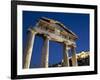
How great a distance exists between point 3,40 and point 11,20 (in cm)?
18

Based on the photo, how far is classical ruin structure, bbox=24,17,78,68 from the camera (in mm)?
2002

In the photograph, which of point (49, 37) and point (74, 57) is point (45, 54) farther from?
point (74, 57)

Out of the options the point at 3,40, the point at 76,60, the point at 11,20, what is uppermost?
the point at 11,20

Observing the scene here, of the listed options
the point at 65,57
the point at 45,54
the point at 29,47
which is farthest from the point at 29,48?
the point at 65,57

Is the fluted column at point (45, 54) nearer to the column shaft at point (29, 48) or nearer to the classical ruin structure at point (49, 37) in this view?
the classical ruin structure at point (49, 37)

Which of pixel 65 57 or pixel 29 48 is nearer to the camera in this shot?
pixel 29 48

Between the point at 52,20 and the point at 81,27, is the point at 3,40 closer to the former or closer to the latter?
the point at 52,20

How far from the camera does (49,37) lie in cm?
207

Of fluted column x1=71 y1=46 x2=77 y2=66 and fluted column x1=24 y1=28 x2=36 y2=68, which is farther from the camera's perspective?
fluted column x1=71 y1=46 x2=77 y2=66

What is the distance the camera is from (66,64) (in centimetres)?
211

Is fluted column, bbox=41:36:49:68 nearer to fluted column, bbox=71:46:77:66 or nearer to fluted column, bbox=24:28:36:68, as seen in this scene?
fluted column, bbox=24:28:36:68

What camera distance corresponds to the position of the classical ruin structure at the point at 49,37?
200 cm

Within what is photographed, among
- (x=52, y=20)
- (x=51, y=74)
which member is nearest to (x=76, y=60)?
(x=51, y=74)

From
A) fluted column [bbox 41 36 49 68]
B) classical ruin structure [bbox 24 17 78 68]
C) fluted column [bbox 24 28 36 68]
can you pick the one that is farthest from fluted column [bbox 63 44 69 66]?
fluted column [bbox 24 28 36 68]
